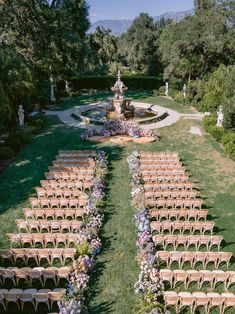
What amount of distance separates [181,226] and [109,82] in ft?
146

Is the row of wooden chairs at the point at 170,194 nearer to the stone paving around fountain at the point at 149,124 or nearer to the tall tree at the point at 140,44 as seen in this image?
the stone paving around fountain at the point at 149,124

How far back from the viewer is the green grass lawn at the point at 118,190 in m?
12.6

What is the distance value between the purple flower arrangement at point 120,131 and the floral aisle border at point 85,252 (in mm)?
10510

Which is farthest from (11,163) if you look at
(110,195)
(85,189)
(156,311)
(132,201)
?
(156,311)

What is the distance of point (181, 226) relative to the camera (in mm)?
15500

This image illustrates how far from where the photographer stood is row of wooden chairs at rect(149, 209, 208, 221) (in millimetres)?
16516

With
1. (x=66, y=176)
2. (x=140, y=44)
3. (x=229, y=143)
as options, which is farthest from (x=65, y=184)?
(x=140, y=44)

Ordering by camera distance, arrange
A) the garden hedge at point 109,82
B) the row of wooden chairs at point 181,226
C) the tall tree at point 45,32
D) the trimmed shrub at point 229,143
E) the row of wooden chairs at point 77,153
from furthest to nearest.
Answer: the garden hedge at point 109,82
the tall tree at point 45,32
the trimmed shrub at point 229,143
the row of wooden chairs at point 77,153
the row of wooden chairs at point 181,226

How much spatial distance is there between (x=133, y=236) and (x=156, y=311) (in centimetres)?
526

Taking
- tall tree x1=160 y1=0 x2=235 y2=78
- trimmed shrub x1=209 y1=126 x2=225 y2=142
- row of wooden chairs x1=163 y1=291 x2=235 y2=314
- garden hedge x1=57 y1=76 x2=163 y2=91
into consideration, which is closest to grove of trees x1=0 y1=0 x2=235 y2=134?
tall tree x1=160 y1=0 x2=235 y2=78

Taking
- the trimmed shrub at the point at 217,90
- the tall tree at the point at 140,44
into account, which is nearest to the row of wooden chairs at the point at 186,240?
the trimmed shrub at the point at 217,90

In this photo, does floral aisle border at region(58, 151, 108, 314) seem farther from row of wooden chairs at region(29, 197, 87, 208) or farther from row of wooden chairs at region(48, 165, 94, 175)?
row of wooden chairs at region(48, 165, 94, 175)

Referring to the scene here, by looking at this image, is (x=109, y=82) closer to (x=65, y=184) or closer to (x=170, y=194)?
(x=65, y=184)

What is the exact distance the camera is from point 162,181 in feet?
67.6
